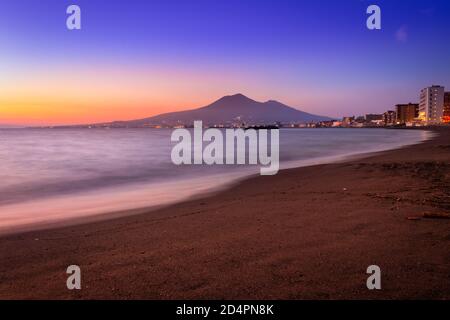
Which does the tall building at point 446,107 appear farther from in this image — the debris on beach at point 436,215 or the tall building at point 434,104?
the debris on beach at point 436,215

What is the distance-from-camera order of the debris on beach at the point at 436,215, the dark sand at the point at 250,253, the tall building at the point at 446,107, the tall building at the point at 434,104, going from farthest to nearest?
the tall building at the point at 434,104
the tall building at the point at 446,107
the debris on beach at the point at 436,215
the dark sand at the point at 250,253

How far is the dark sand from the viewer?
14.2ft

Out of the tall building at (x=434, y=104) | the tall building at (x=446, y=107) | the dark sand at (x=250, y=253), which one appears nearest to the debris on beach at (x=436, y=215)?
the dark sand at (x=250, y=253)

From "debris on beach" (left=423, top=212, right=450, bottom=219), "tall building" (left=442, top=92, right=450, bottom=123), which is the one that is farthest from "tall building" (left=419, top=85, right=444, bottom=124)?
"debris on beach" (left=423, top=212, right=450, bottom=219)

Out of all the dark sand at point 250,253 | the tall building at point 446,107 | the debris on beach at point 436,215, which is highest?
the tall building at point 446,107

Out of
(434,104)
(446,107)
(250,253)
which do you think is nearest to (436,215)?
(250,253)

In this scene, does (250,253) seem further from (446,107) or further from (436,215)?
Answer: (446,107)

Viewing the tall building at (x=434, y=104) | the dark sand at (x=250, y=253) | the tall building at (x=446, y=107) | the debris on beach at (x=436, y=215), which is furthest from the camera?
the tall building at (x=434, y=104)

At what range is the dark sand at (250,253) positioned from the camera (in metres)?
4.32

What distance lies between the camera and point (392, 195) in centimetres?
922

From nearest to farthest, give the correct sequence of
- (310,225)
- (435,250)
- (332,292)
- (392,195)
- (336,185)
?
(332,292), (435,250), (310,225), (392,195), (336,185)
